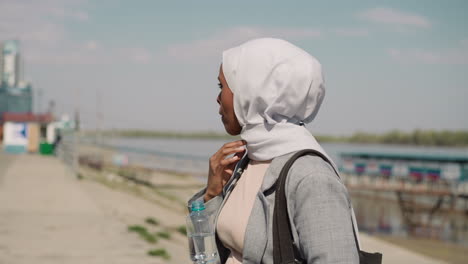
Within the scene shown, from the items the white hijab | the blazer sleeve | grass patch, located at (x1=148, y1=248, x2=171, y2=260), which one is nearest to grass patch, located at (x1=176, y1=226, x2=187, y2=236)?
grass patch, located at (x1=148, y1=248, x2=171, y2=260)

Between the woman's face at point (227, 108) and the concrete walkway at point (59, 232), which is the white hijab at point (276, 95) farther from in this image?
the concrete walkway at point (59, 232)

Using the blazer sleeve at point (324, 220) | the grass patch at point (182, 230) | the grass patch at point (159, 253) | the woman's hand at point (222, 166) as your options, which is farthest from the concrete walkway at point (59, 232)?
the blazer sleeve at point (324, 220)

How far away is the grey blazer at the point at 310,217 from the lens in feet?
4.79

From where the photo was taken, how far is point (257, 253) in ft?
5.27

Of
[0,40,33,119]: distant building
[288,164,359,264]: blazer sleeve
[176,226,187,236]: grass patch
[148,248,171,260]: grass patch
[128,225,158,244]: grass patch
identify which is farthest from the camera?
[0,40,33,119]: distant building

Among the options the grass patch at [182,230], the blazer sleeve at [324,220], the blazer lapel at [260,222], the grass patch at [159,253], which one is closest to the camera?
the blazer sleeve at [324,220]

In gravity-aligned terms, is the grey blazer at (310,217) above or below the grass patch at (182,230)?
above

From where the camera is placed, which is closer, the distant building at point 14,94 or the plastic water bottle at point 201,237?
A: the plastic water bottle at point 201,237

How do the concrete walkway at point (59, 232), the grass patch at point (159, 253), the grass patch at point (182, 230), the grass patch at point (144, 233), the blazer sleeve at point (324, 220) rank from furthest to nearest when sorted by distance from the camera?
1. the grass patch at point (182, 230)
2. the grass patch at point (144, 233)
3. the grass patch at point (159, 253)
4. the concrete walkway at point (59, 232)
5. the blazer sleeve at point (324, 220)

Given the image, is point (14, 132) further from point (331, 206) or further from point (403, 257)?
point (331, 206)

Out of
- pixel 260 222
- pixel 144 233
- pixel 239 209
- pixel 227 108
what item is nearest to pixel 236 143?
pixel 227 108

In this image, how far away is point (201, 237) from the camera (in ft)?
5.92

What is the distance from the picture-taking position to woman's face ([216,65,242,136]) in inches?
72.5

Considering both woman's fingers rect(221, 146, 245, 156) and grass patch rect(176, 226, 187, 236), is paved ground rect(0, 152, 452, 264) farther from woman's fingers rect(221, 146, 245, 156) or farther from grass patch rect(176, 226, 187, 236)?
woman's fingers rect(221, 146, 245, 156)
